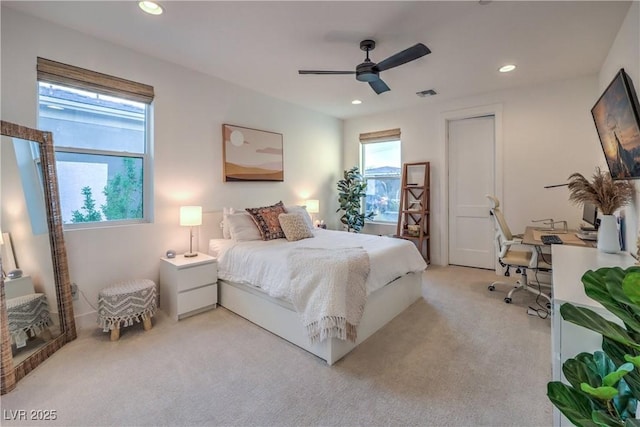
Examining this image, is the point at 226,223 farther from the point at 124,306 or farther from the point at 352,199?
the point at 352,199

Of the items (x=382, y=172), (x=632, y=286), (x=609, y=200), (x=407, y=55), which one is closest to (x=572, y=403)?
(x=632, y=286)

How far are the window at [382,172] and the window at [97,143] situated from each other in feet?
12.2

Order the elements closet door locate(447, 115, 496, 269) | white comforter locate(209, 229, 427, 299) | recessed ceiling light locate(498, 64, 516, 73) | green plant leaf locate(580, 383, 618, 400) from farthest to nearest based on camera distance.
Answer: closet door locate(447, 115, 496, 269), recessed ceiling light locate(498, 64, 516, 73), white comforter locate(209, 229, 427, 299), green plant leaf locate(580, 383, 618, 400)

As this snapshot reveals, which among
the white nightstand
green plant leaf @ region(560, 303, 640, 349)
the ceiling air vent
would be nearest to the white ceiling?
the ceiling air vent

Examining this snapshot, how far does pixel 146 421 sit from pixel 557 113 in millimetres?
5157

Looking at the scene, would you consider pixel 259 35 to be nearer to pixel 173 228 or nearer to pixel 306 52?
pixel 306 52

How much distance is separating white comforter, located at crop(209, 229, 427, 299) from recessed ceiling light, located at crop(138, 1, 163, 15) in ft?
6.92

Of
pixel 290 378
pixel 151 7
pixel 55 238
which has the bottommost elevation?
pixel 290 378

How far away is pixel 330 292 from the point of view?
6.66 feet

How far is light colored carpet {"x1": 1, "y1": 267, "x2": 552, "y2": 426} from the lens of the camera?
1.58m

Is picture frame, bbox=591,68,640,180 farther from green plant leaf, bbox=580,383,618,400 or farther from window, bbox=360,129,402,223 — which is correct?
window, bbox=360,129,402,223

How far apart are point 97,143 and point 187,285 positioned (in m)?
1.64

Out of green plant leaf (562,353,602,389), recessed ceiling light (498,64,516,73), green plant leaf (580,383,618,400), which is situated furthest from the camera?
recessed ceiling light (498,64,516,73)

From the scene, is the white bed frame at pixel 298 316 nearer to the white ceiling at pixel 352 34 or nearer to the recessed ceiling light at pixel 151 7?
the white ceiling at pixel 352 34
